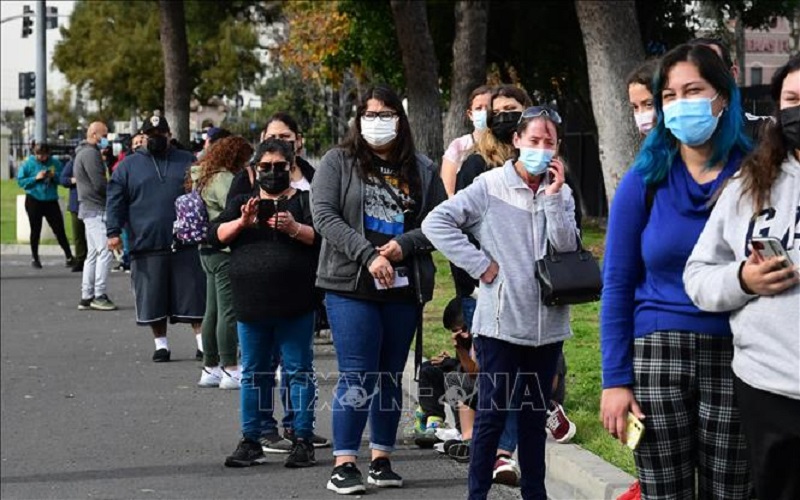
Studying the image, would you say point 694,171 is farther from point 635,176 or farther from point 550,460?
Answer: point 550,460

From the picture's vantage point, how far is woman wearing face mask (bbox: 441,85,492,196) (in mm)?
8469

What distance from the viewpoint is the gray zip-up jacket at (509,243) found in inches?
265

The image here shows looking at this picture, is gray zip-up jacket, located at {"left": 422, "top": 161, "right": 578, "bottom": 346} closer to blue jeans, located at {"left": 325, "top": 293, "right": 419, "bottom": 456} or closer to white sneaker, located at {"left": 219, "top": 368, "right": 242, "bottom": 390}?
blue jeans, located at {"left": 325, "top": 293, "right": 419, "bottom": 456}

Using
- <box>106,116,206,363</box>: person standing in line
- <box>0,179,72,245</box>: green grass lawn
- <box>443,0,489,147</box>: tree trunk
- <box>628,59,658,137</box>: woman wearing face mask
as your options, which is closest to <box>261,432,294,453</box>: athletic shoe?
<box>628,59,658,137</box>: woman wearing face mask

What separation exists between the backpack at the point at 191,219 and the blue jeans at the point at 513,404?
5.03 metres

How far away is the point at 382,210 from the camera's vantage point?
7.93 meters

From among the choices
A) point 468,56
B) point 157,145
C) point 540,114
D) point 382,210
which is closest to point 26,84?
point 468,56

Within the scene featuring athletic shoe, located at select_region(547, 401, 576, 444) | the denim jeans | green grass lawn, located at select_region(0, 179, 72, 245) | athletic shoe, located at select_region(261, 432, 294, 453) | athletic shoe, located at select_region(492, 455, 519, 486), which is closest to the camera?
athletic shoe, located at select_region(492, 455, 519, 486)

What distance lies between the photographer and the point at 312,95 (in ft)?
192

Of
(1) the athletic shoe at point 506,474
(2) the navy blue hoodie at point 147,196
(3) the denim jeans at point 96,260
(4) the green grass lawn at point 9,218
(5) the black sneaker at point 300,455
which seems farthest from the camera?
(4) the green grass lawn at point 9,218

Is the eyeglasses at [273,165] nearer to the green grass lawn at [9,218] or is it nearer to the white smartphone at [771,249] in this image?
the white smartphone at [771,249]

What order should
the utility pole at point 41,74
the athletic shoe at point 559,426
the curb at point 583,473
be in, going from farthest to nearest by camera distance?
the utility pole at point 41,74 < the athletic shoe at point 559,426 < the curb at point 583,473

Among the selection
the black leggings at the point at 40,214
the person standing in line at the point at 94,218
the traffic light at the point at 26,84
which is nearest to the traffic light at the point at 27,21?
the traffic light at the point at 26,84

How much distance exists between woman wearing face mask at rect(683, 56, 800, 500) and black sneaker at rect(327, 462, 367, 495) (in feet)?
12.7
